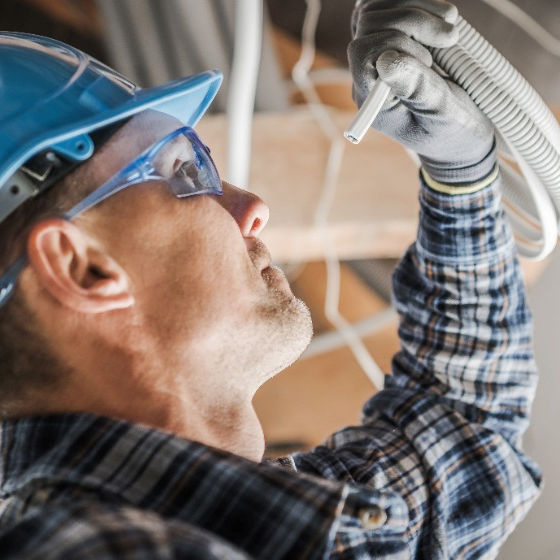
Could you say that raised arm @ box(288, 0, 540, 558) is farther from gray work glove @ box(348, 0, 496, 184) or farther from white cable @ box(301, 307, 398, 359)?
white cable @ box(301, 307, 398, 359)

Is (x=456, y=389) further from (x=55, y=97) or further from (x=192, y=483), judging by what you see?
(x=55, y=97)

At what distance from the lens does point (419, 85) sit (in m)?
0.78

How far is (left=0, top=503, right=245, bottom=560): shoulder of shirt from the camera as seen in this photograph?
0.53 m

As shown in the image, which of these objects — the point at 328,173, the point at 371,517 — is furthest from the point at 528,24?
the point at 371,517

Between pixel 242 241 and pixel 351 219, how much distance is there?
0.35 metres

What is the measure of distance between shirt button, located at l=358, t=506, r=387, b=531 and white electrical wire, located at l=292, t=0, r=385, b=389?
1.49 feet

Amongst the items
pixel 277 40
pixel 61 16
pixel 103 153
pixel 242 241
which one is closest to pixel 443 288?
pixel 242 241

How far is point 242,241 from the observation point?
875mm

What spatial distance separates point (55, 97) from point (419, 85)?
0.38m

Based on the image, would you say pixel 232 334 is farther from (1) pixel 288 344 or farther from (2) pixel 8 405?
(2) pixel 8 405

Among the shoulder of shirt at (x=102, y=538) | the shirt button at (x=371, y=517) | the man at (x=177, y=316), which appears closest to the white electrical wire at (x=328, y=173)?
the man at (x=177, y=316)

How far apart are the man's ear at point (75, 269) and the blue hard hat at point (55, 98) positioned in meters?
0.05

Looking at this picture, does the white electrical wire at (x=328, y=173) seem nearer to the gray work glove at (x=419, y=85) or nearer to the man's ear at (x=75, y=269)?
the gray work glove at (x=419, y=85)

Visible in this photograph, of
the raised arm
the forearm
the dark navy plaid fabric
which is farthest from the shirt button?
the forearm
